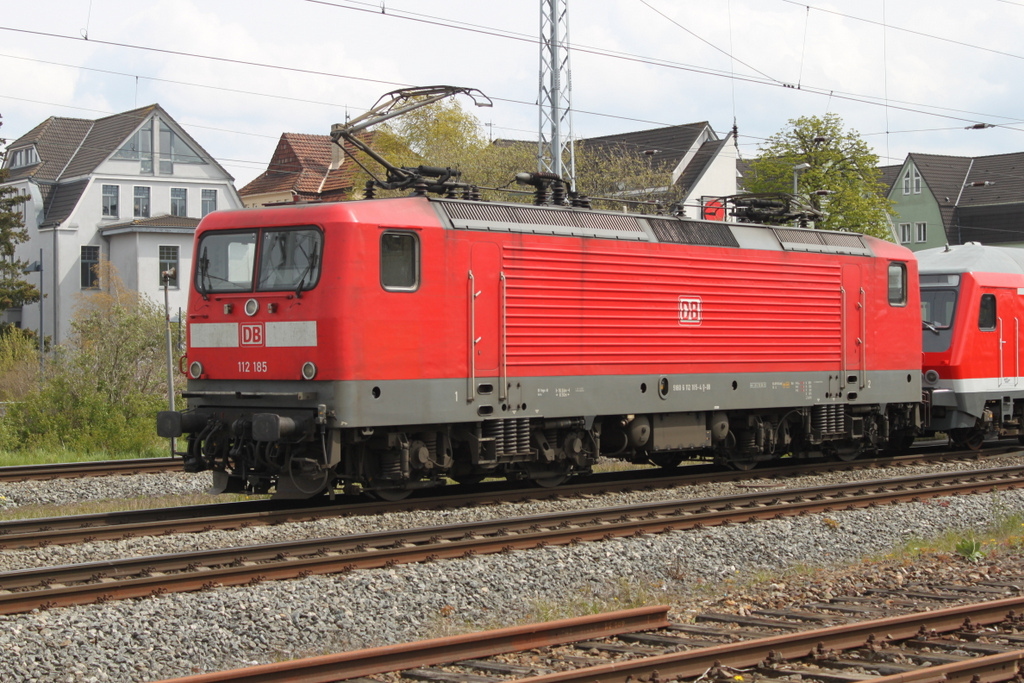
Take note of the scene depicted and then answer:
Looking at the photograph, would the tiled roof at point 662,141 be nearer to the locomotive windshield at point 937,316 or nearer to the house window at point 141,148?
the house window at point 141,148

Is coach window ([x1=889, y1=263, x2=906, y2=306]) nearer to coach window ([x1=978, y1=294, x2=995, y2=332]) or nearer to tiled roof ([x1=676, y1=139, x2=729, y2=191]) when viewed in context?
coach window ([x1=978, y1=294, x2=995, y2=332])

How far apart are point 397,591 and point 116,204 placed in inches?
1862

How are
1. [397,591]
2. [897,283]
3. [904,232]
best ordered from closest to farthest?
[397,591], [897,283], [904,232]

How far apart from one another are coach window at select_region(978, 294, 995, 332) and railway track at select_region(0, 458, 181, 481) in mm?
13490

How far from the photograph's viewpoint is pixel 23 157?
5741 centimetres

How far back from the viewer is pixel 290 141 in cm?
7012

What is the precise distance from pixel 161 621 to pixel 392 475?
4.84m

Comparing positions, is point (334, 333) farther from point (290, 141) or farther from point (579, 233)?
point (290, 141)

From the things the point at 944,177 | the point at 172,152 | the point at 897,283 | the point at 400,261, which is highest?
the point at 944,177

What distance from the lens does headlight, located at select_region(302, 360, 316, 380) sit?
471 inches

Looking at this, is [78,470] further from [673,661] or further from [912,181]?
[912,181]

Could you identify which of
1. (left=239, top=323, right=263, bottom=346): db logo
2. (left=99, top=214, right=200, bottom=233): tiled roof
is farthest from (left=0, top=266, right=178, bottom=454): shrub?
(left=99, top=214, right=200, bottom=233): tiled roof

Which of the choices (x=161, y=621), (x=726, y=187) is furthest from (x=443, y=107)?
(x=161, y=621)

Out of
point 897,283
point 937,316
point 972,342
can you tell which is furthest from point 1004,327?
point 897,283
